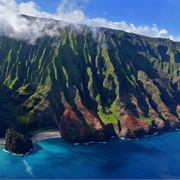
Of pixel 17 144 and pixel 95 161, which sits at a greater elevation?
pixel 17 144

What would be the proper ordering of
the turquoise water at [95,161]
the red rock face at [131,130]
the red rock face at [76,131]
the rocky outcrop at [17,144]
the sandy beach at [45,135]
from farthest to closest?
the red rock face at [131,130] → the red rock face at [76,131] → the sandy beach at [45,135] → the rocky outcrop at [17,144] → the turquoise water at [95,161]

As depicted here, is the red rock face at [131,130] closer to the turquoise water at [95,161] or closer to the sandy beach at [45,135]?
the turquoise water at [95,161]

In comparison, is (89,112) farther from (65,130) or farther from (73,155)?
(73,155)

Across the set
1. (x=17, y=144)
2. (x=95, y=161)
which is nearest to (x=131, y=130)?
(x=95, y=161)

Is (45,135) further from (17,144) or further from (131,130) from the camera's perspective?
(131,130)

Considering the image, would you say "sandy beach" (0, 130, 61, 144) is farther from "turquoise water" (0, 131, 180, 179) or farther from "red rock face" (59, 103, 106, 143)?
"turquoise water" (0, 131, 180, 179)

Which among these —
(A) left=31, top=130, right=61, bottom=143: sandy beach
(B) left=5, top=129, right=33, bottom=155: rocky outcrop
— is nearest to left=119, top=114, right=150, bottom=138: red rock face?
(A) left=31, top=130, right=61, bottom=143: sandy beach

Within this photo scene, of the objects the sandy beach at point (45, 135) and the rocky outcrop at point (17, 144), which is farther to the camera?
the sandy beach at point (45, 135)

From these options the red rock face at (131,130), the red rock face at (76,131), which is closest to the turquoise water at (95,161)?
the red rock face at (76,131)
